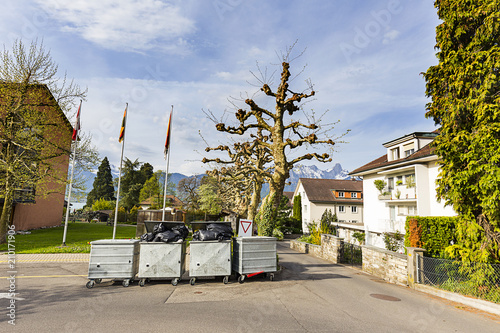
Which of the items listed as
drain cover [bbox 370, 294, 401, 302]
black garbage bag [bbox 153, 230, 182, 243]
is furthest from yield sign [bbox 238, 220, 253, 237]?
drain cover [bbox 370, 294, 401, 302]

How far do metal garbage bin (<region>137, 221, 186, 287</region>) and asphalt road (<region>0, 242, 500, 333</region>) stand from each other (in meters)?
0.35

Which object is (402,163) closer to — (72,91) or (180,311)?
(180,311)

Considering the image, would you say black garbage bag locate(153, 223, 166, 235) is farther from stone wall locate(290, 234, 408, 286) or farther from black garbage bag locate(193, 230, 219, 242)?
stone wall locate(290, 234, 408, 286)

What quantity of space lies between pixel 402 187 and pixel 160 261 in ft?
69.5

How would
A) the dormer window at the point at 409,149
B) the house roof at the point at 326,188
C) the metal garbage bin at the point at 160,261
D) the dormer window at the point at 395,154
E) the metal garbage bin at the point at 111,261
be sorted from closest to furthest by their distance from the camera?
the metal garbage bin at the point at 111,261 < the metal garbage bin at the point at 160,261 < the dormer window at the point at 409,149 < the dormer window at the point at 395,154 < the house roof at the point at 326,188

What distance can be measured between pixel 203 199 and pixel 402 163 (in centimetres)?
2704

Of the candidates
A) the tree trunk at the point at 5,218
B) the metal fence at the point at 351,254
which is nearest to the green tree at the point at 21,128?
the tree trunk at the point at 5,218

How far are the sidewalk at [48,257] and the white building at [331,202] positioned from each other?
32.8 metres

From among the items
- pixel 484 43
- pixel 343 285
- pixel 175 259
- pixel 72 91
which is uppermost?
pixel 72 91

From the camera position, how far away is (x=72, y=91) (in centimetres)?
1894

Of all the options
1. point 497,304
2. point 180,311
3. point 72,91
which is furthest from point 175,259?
point 72,91

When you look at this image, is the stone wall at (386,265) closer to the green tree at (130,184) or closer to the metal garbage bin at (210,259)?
the metal garbage bin at (210,259)

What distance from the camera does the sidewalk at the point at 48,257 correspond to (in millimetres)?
12577

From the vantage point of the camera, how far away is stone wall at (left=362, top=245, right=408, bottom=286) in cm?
1019
